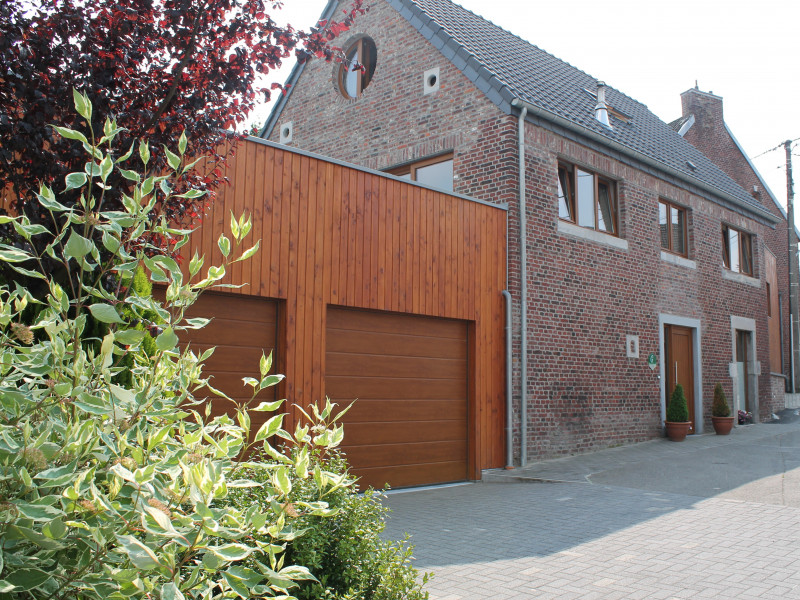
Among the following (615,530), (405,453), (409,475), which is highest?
(405,453)

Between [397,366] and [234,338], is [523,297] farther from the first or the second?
[234,338]

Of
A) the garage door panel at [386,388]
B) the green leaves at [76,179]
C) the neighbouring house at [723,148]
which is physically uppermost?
the neighbouring house at [723,148]

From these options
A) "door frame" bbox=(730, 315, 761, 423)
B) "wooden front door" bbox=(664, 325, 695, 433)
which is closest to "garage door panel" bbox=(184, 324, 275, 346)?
"wooden front door" bbox=(664, 325, 695, 433)

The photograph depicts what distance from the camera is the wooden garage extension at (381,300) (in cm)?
806

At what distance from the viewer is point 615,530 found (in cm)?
657

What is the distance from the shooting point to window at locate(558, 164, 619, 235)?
40.8 ft

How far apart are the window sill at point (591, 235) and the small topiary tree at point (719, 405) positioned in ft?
13.4

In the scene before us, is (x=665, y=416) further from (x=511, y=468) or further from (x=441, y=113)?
(x=441, y=113)

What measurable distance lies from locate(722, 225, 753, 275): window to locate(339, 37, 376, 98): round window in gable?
9666 mm

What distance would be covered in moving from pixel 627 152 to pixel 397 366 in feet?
23.1

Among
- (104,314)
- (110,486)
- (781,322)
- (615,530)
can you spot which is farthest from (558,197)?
(781,322)

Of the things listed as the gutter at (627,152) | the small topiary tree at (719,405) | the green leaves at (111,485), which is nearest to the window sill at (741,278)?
the gutter at (627,152)

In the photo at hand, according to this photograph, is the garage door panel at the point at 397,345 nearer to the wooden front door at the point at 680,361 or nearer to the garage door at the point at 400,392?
the garage door at the point at 400,392

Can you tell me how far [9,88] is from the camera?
3.80 m
